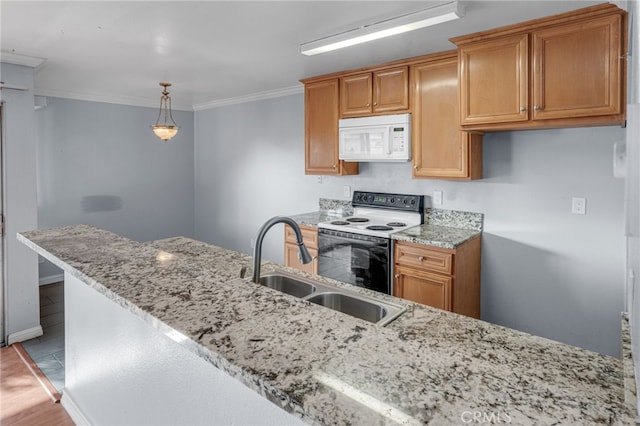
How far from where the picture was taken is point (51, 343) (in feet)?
10.4

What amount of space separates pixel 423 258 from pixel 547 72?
142cm

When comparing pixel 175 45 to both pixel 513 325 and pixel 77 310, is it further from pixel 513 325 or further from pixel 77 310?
pixel 513 325

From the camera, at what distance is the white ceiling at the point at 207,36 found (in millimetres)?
2115

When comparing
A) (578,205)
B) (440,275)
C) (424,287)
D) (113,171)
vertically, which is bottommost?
(424,287)

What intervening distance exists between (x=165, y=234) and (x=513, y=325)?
455 cm

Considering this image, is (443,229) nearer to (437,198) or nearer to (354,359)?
(437,198)

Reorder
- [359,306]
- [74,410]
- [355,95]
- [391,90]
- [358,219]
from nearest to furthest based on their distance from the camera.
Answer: [359,306] < [74,410] < [391,90] < [355,95] < [358,219]

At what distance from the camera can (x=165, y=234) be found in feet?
18.2

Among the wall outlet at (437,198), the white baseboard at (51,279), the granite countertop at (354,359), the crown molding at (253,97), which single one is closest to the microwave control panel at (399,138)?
the wall outlet at (437,198)

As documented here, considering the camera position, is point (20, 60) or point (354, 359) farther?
point (20, 60)

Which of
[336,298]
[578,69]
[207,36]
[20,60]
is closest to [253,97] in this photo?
[207,36]

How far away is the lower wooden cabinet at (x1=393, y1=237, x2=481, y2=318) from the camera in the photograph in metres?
2.73

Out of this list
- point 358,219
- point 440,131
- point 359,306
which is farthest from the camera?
point 358,219

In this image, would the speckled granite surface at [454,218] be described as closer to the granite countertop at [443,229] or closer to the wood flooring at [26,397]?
the granite countertop at [443,229]
